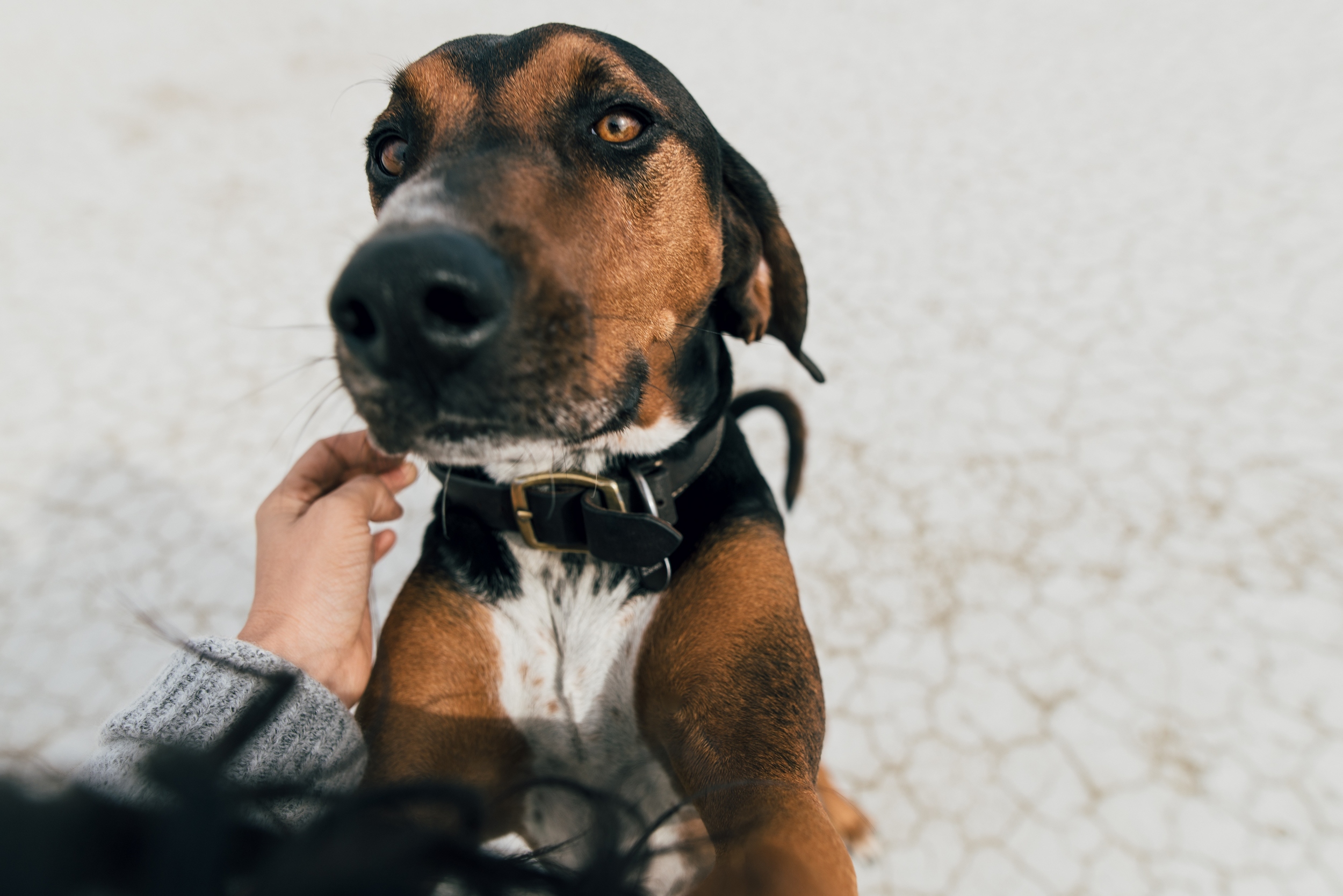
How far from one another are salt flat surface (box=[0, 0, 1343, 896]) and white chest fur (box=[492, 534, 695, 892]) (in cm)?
91

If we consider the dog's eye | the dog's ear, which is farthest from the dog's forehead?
the dog's ear

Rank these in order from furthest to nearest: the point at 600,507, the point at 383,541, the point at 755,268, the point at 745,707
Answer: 1. the point at 383,541
2. the point at 755,268
3. the point at 600,507
4. the point at 745,707

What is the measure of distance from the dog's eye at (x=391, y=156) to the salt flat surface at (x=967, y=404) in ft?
2.56

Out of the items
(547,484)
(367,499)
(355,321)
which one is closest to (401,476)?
(367,499)

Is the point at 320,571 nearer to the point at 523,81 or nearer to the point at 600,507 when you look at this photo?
the point at 600,507

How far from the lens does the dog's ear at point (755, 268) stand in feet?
7.58

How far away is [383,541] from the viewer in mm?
2654

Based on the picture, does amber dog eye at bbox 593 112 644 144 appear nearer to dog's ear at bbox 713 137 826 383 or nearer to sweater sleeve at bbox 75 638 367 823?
dog's ear at bbox 713 137 826 383

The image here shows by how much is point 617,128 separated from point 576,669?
5.34 feet

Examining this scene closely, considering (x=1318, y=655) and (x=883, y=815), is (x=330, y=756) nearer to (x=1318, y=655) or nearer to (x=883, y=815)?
(x=883, y=815)

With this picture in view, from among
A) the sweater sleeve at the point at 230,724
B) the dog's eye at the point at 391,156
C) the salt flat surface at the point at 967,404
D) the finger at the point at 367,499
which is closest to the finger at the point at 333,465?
the finger at the point at 367,499

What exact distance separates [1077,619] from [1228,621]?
75 centimetres

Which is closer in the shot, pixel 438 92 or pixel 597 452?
pixel 438 92

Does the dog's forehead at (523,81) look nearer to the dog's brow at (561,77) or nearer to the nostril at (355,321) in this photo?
the dog's brow at (561,77)
